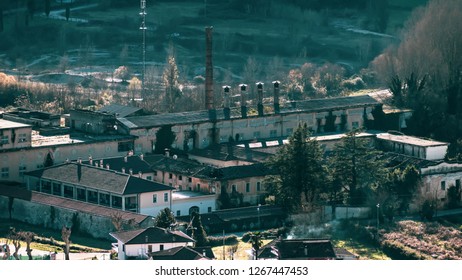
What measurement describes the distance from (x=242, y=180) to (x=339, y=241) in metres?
6.32

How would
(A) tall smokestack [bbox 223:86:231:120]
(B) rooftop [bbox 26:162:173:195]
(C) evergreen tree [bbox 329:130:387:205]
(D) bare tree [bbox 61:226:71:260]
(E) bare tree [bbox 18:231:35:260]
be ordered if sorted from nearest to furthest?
(E) bare tree [bbox 18:231:35:260], (D) bare tree [bbox 61:226:71:260], (B) rooftop [bbox 26:162:173:195], (C) evergreen tree [bbox 329:130:387:205], (A) tall smokestack [bbox 223:86:231:120]

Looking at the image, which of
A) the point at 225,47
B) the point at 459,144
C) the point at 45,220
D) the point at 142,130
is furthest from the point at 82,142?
the point at 225,47

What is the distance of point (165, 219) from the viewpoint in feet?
189

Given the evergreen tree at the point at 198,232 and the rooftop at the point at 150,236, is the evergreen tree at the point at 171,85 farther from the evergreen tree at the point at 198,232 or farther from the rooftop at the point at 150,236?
the rooftop at the point at 150,236

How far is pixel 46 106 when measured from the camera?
83.5 metres

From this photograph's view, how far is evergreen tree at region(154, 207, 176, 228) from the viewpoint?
57344 millimetres

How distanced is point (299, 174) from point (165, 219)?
7315 mm

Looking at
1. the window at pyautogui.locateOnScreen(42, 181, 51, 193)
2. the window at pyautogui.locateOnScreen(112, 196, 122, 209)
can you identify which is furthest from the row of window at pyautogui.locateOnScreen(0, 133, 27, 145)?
the window at pyautogui.locateOnScreen(112, 196, 122, 209)

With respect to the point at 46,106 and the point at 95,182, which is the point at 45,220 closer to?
the point at 95,182

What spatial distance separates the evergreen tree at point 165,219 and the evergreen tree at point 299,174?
6.19 metres

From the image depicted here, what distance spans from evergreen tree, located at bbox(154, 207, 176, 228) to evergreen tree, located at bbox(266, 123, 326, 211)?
244 inches

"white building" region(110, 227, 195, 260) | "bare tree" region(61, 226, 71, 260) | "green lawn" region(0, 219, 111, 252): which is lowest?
"green lawn" region(0, 219, 111, 252)

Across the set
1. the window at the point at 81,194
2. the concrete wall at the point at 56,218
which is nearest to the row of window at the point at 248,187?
the window at the point at 81,194

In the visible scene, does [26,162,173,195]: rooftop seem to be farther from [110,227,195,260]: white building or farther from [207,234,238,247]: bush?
[110,227,195,260]: white building
